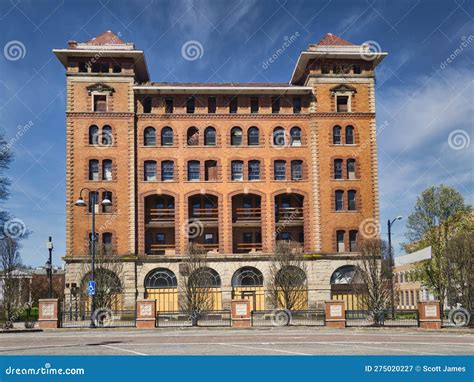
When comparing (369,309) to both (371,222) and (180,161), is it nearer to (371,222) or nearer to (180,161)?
(371,222)

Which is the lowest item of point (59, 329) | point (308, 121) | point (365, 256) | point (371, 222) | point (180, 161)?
point (59, 329)

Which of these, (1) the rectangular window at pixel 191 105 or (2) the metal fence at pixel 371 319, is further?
(1) the rectangular window at pixel 191 105

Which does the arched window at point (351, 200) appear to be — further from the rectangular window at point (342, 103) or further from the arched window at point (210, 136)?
the arched window at point (210, 136)

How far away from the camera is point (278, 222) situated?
4662cm

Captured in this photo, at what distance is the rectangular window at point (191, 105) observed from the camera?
153 feet

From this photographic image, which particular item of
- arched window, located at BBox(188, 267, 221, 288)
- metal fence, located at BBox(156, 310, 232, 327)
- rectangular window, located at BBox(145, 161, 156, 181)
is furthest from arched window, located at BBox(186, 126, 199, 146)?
metal fence, located at BBox(156, 310, 232, 327)

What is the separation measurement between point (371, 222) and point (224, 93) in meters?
15.4

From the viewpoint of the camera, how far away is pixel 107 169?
4494 cm

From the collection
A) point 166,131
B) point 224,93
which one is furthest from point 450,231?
point 166,131

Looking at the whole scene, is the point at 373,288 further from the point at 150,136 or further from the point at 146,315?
the point at 150,136

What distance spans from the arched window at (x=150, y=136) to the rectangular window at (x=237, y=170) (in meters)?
6.58

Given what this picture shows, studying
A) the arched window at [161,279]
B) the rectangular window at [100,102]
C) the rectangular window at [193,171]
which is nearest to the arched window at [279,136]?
the rectangular window at [193,171]

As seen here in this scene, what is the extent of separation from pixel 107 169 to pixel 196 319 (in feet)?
60.8

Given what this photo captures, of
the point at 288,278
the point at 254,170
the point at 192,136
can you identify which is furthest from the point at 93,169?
the point at 288,278
